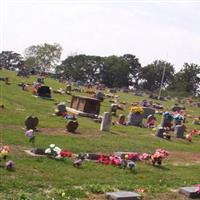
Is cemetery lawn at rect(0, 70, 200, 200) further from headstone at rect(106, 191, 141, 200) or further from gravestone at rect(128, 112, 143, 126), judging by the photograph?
gravestone at rect(128, 112, 143, 126)

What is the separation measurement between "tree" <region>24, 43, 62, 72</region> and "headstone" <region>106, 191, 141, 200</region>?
4913 inches

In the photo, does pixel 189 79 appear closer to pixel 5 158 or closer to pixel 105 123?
pixel 105 123

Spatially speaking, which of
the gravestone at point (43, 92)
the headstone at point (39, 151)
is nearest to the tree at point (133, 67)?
the gravestone at point (43, 92)

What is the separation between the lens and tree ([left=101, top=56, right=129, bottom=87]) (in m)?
126

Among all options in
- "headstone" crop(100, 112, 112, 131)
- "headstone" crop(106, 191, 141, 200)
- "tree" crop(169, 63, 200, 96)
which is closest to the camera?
"headstone" crop(106, 191, 141, 200)

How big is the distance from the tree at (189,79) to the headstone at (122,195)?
9315 cm

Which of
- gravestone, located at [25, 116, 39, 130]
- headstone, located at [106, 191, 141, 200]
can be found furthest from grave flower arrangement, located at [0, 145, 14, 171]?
gravestone, located at [25, 116, 39, 130]

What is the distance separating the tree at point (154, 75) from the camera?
132125 mm

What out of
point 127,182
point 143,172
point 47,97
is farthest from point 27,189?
point 47,97

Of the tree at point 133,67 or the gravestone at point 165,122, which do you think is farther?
the tree at point 133,67

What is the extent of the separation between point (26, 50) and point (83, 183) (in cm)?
14073

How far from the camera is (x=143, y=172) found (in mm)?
18594

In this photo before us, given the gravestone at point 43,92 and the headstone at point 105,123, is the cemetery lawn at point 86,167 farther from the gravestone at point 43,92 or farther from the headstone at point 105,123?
the gravestone at point 43,92

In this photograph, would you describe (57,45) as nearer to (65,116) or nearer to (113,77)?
(113,77)
